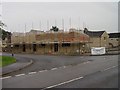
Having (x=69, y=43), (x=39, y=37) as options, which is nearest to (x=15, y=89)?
(x=69, y=43)

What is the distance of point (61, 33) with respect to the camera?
60.8 metres

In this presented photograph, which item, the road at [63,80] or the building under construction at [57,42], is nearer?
the road at [63,80]

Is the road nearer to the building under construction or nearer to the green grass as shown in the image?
the green grass

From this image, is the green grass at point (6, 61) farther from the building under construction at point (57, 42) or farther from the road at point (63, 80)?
the building under construction at point (57, 42)

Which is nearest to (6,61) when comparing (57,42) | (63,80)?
(63,80)

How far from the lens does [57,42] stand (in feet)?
198

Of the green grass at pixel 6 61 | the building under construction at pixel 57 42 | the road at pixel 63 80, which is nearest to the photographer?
the road at pixel 63 80

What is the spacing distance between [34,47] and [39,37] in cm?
335

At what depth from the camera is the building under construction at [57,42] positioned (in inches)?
2363

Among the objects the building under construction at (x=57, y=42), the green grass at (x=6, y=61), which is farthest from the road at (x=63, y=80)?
the building under construction at (x=57, y=42)

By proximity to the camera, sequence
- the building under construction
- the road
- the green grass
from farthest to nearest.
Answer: the building under construction, the green grass, the road

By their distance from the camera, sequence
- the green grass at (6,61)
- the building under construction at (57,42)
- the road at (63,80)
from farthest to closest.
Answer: the building under construction at (57,42) → the green grass at (6,61) → the road at (63,80)

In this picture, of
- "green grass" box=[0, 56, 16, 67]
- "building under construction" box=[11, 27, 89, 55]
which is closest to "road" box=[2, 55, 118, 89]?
"green grass" box=[0, 56, 16, 67]

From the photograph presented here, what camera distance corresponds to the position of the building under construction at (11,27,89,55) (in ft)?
197
